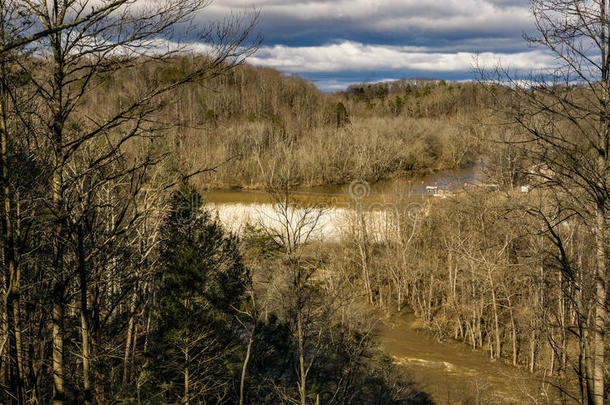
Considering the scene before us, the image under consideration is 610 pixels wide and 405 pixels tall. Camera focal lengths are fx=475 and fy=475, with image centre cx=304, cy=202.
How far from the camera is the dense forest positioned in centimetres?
655

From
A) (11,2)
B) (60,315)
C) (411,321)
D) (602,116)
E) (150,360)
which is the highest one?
(11,2)

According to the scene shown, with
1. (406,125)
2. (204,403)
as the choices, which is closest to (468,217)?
(204,403)

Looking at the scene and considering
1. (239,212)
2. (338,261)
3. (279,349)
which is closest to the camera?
(279,349)

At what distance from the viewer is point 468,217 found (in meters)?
24.2

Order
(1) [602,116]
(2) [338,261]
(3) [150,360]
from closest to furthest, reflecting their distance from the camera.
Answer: (1) [602,116] → (3) [150,360] → (2) [338,261]

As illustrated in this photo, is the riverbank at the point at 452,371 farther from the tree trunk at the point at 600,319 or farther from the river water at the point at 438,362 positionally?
the tree trunk at the point at 600,319

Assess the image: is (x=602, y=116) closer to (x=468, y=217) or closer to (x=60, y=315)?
(x=60, y=315)

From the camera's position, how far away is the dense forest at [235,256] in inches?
258

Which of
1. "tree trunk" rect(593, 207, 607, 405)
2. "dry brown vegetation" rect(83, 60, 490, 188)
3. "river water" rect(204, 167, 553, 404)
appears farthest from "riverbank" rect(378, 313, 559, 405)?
"dry brown vegetation" rect(83, 60, 490, 188)

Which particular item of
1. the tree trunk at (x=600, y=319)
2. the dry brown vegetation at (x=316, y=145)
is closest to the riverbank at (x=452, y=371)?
the tree trunk at (x=600, y=319)

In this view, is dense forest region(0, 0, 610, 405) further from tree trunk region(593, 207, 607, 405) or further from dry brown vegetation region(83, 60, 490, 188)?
dry brown vegetation region(83, 60, 490, 188)

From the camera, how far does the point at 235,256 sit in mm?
17781

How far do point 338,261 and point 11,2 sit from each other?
21.1 meters

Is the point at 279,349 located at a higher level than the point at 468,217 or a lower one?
lower
